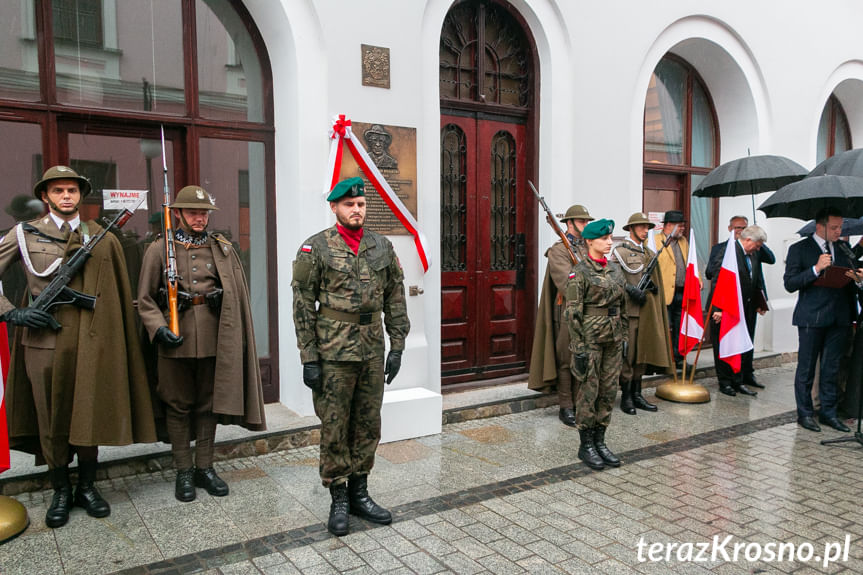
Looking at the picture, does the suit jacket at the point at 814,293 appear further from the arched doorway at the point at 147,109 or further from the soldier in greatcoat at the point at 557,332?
the arched doorway at the point at 147,109

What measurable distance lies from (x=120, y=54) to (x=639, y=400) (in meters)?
5.80

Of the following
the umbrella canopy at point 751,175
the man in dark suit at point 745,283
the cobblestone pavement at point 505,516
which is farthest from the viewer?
the man in dark suit at point 745,283

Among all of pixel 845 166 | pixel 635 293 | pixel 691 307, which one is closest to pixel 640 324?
pixel 635 293

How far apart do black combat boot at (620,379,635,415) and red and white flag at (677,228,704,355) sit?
1008 mm

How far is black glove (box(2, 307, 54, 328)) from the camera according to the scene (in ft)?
13.3

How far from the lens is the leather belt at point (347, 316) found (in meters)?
4.19

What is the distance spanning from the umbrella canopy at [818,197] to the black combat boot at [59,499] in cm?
600

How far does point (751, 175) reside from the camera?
7.47m

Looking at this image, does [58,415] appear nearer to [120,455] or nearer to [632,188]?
[120,455]

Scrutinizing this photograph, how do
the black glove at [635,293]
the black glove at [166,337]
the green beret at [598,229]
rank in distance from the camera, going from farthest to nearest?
1. the black glove at [635,293]
2. the green beret at [598,229]
3. the black glove at [166,337]

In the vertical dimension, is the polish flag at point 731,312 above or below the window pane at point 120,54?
below

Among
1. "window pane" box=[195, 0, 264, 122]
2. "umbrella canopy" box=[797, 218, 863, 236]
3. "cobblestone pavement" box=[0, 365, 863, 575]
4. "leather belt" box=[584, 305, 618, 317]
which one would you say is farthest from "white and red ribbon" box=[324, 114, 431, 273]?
"umbrella canopy" box=[797, 218, 863, 236]

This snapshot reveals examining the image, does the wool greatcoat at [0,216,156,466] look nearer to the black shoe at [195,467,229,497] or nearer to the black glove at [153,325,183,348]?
the black glove at [153,325,183,348]

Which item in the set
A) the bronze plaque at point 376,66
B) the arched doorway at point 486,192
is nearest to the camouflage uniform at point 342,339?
the bronze plaque at point 376,66
